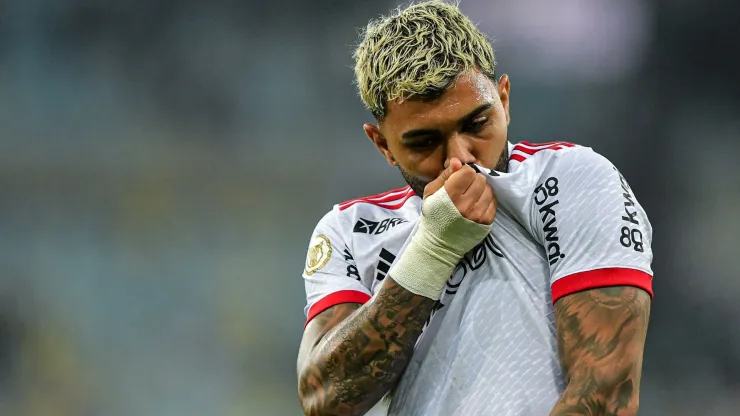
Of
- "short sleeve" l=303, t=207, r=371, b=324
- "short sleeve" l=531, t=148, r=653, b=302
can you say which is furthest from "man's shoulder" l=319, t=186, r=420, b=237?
"short sleeve" l=531, t=148, r=653, b=302

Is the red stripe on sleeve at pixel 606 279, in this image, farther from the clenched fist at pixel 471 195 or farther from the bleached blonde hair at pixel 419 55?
the bleached blonde hair at pixel 419 55

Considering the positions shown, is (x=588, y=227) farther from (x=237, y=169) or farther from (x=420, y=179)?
(x=237, y=169)

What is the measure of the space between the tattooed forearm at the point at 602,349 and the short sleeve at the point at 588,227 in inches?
1.1

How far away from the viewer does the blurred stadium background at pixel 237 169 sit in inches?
157

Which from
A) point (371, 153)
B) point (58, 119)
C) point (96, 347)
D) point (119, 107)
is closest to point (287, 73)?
point (371, 153)

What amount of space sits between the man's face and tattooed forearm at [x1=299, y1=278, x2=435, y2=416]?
0.28m

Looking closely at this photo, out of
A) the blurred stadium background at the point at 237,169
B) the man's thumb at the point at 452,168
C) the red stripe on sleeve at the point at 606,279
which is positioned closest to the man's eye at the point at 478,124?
the man's thumb at the point at 452,168

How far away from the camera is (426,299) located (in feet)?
5.08

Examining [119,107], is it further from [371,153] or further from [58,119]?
[371,153]

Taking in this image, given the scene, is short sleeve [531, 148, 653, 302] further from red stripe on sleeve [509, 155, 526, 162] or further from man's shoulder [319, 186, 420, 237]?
man's shoulder [319, 186, 420, 237]

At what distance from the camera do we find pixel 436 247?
1.53 metres

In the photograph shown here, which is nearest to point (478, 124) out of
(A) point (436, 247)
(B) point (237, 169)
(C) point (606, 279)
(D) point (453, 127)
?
(D) point (453, 127)

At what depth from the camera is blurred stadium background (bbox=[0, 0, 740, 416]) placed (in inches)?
157

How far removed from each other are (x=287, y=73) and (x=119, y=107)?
0.95 meters
